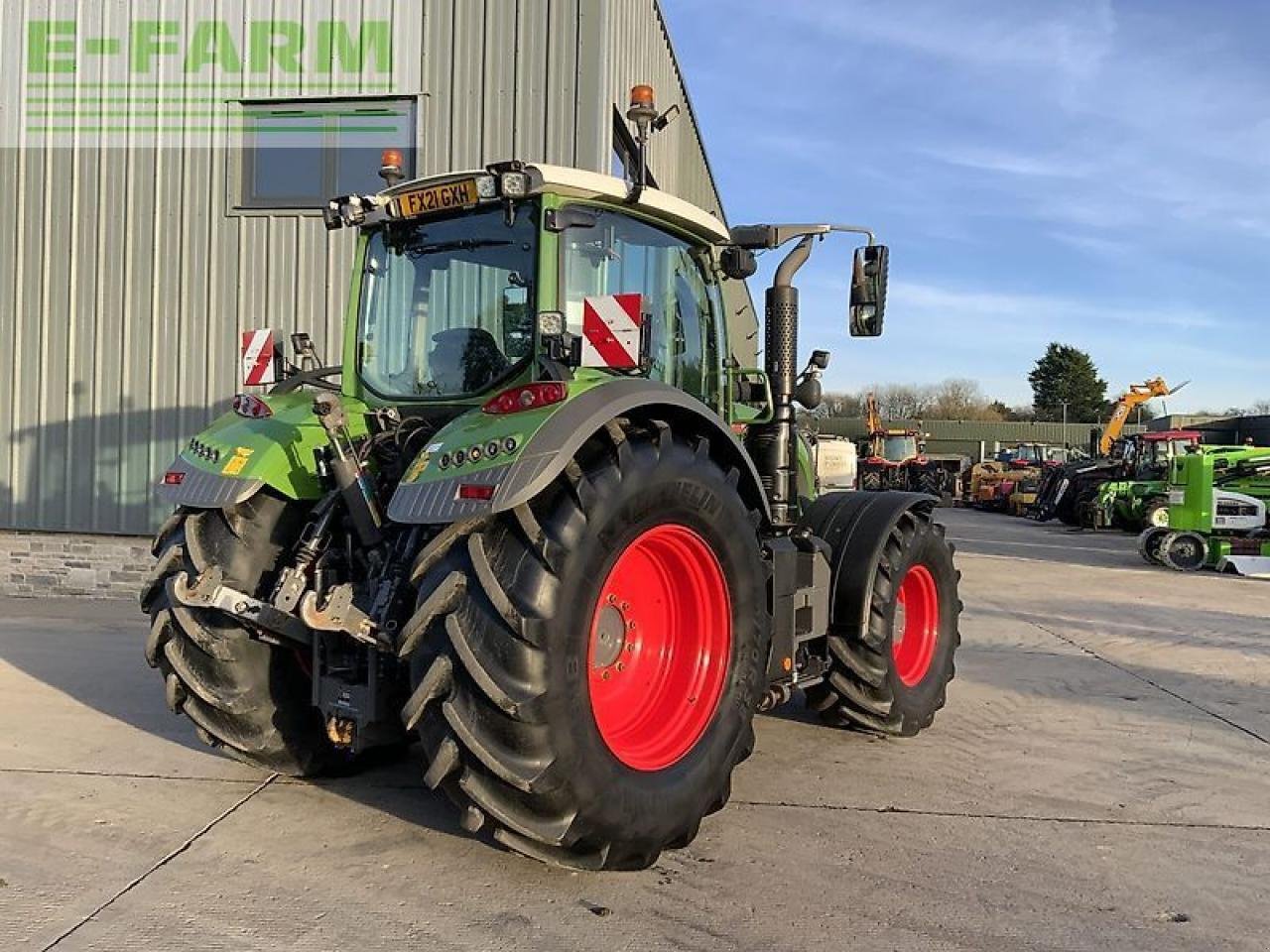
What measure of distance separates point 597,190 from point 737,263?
3.12 ft

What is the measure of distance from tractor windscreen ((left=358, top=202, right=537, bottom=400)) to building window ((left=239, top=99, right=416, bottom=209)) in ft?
16.8

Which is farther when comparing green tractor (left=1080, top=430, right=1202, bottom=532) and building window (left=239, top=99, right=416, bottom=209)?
green tractor (left=1080, top=430, right=1202, bottom=532)

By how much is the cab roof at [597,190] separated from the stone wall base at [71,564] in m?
6.71

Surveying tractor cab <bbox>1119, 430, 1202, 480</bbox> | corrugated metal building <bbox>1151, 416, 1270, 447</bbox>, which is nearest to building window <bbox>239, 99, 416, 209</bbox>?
tractor cab <bbox>1119, 430, 1202, 480</bbox>

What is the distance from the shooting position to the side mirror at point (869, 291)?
16.0ft

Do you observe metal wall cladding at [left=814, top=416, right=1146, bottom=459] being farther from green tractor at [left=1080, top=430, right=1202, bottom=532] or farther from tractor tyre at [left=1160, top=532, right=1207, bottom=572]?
tractor tyre at [left=1160, top=532, right=1207, bottom=572]

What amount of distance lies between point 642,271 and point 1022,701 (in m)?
3.79

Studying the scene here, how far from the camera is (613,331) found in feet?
11.9

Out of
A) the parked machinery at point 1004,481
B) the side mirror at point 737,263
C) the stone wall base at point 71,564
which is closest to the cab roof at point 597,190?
the side mirror at point 737,263

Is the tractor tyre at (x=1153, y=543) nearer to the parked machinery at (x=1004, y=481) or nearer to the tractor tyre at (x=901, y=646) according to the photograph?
the tractor tyre at (x=901, y=646)

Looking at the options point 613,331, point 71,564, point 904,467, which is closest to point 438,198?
point 613,331

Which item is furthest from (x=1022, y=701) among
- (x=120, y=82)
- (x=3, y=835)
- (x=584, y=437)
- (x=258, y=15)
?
(x=120, y=82)

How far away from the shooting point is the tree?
73938mm

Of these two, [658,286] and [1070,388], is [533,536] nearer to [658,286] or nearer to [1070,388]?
[658,286]
